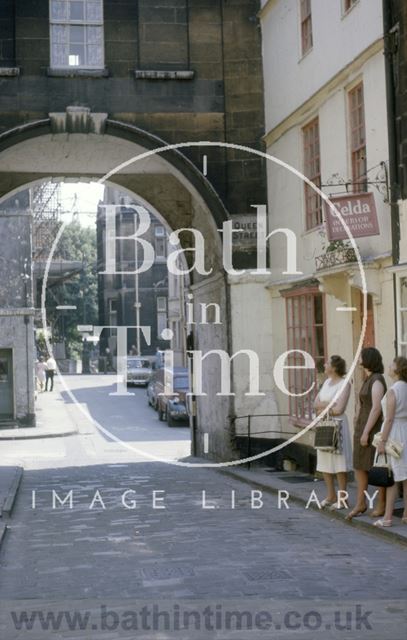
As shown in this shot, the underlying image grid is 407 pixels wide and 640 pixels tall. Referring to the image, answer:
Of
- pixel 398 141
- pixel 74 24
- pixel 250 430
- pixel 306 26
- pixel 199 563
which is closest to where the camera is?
pixel 199 563

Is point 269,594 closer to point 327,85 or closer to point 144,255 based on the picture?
point 327,85

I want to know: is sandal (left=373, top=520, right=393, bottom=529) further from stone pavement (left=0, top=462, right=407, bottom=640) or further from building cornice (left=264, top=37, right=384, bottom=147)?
building cornice (left=264, top=37, right=384, bottom=147)

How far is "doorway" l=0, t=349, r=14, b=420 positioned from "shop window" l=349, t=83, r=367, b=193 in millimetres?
19562

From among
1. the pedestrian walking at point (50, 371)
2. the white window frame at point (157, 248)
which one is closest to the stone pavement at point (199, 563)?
the pedestrian walking at point (50, 371)

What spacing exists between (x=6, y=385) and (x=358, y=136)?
20.0 meters

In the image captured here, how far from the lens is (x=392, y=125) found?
523 inches

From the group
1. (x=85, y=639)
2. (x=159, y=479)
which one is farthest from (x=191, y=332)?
(x=85, y=639)

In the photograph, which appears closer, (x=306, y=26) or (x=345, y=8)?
(x=345, y=8)

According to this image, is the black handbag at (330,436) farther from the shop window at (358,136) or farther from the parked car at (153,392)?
the parked car at (153,392)

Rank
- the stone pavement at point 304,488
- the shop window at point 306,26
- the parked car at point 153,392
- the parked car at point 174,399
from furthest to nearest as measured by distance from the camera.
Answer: the parked car at point 153,392 < the parked car at point 174,399 < the shop window at point 306,26 < the stone pavement at point 304,488

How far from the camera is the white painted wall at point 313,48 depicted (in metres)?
14.5

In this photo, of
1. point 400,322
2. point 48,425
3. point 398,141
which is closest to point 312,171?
point 398,141

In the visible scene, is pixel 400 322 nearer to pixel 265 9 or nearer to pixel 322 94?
pixel 322 94

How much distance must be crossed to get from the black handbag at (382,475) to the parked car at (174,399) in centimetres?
2265
